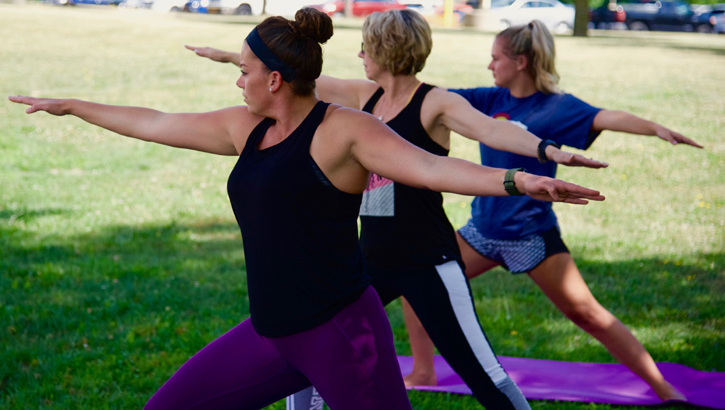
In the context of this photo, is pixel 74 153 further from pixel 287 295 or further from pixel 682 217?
pixel 287 295

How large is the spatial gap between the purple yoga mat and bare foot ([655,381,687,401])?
1.6 inches

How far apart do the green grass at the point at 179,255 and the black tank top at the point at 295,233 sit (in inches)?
78.4

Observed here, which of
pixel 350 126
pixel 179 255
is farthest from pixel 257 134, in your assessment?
pixel 179 255

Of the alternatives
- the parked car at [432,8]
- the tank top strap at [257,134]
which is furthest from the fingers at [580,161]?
the parked car at [432,8]

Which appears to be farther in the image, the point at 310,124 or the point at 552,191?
the point at 310,124

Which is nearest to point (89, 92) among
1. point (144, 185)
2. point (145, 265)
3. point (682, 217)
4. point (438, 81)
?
point (144, 185)

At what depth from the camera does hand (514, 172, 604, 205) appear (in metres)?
2.11

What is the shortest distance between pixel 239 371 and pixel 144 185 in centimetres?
730

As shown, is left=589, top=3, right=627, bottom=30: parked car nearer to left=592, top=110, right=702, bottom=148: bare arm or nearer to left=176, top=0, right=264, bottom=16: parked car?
left=176, top=0, right=264, bottom=16: parked car

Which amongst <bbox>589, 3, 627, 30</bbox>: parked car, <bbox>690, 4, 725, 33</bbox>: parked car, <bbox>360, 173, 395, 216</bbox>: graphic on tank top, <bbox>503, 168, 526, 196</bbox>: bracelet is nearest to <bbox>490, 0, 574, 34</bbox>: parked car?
<bbox>589, 3, 627, 30</bbox>: parked car

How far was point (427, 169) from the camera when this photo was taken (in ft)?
7.88

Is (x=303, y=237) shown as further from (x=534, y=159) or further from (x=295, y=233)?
(x=534, y=159)

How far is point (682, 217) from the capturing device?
8531mm

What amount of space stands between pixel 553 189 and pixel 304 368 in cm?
112
